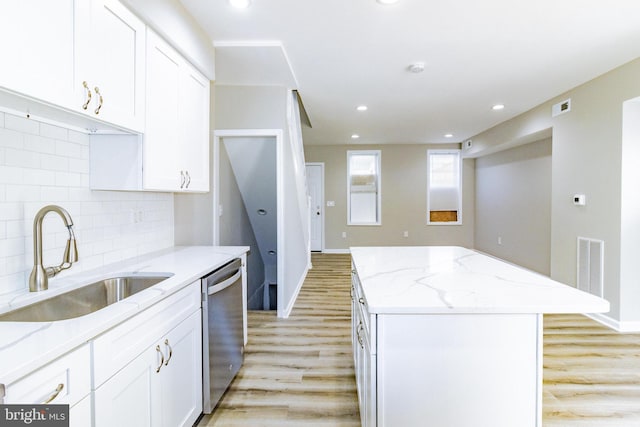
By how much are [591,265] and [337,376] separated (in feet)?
9.84

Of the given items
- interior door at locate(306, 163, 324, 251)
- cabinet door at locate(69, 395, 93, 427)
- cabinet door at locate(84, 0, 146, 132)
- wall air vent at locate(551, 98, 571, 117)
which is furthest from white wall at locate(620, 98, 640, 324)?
interior door at locate(306, 163, 324, 251)

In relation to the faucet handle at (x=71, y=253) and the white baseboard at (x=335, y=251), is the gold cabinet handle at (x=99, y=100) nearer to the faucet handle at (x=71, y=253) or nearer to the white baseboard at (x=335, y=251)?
the faucet handle at (x=71, y=253)

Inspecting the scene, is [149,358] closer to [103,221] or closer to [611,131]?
[103,221]

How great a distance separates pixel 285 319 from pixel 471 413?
2431 mm

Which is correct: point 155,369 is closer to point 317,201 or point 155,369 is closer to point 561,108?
point 561,108

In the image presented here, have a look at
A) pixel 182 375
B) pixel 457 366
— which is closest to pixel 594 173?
pixel 457 366

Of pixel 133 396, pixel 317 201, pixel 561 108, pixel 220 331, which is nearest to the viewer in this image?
pixel 133 396

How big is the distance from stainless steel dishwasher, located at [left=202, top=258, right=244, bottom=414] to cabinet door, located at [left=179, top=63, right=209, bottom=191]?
684mm

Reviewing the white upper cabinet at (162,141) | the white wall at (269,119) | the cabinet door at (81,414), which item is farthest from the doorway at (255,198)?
the cabinet door at (81,414)

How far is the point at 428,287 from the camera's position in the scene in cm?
143

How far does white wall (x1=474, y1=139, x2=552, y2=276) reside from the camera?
498 cm

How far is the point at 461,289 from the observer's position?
1401mm

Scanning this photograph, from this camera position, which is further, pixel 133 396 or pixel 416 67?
pixel 416 67

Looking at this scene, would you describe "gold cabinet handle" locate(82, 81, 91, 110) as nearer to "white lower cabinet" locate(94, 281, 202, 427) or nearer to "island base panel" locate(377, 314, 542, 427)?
"white lower cabinet" locate(94, 281, 202, 427)
